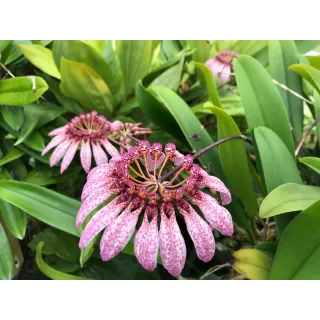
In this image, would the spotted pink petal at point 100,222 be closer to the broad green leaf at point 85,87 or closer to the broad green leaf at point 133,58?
the broad green leaf at point 85,87

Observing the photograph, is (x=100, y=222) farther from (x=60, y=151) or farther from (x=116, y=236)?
(x=60, y=151)

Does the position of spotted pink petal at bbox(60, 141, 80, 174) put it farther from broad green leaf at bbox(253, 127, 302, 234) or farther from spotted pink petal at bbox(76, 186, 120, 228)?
broad green leaf at bbox(253, 127, 302, 234)

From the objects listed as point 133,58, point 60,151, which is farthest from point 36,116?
point 133,58

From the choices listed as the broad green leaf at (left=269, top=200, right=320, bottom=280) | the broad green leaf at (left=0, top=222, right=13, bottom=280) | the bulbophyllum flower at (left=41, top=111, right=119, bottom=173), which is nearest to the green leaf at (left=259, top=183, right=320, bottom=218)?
the broad green leaf at (left=269, top=200, right=320, bottom=280)

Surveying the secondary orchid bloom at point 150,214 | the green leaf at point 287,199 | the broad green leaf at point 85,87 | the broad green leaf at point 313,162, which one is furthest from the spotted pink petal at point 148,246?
the broad green leaf at point 85,87
